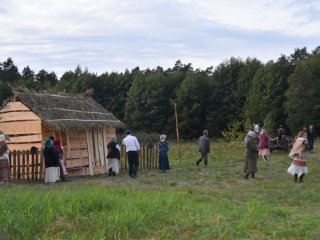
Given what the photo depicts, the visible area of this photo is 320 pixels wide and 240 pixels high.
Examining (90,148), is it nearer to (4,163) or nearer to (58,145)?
(58,145)

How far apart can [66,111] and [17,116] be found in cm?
202

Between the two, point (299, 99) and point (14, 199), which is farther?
point (299, 99)

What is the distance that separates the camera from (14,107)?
18.6 metres

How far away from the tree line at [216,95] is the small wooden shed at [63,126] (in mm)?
27149

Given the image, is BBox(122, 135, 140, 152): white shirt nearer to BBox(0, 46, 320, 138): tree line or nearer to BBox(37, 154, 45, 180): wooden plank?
BBox(37, 154, 45, 180): wooden plank

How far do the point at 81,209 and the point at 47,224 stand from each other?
0.92 meters

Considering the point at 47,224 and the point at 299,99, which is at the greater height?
the point at 299,99

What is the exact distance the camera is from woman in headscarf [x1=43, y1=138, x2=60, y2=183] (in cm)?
1688

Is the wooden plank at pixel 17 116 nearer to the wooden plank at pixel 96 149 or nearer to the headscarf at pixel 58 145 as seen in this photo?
the headscarf at pixel 58 145

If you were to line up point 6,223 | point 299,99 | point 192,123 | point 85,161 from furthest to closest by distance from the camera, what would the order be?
point 192,123 → point 299,99 → point 85,161 → point 6,223

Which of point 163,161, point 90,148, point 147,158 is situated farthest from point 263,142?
point 90,148

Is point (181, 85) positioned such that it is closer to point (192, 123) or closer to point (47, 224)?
point (192, 123)

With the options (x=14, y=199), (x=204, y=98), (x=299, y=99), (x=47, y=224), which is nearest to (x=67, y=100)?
(x=14, y=199)

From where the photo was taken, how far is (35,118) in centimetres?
1827
